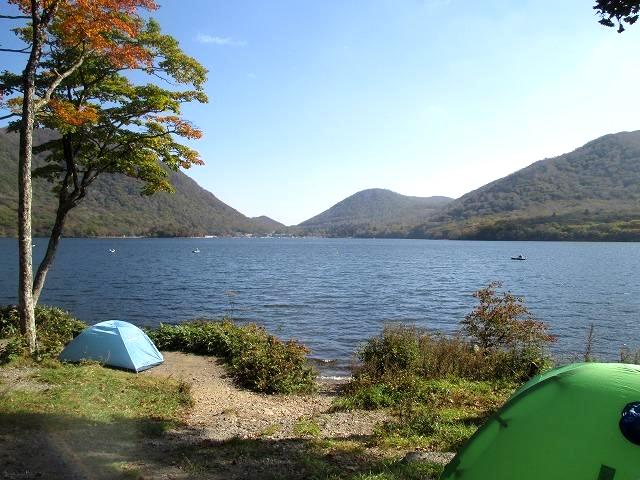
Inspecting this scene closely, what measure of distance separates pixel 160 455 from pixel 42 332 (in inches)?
432

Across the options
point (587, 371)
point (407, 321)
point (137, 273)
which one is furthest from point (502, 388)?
point (137, 273)

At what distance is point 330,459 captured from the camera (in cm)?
745

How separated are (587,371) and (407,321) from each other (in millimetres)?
27052

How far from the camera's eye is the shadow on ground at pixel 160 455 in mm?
6559

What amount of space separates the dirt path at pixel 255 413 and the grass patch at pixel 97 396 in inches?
24.9

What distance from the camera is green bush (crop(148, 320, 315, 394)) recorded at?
43.4ft

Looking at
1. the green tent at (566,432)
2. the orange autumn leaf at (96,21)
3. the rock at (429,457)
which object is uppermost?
the orange autumn leaf at (96,21)

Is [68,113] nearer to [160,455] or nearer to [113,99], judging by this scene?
[113,99]

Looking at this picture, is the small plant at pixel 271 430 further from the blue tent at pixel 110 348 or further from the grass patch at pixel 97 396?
the blue tent at pixel 110 348

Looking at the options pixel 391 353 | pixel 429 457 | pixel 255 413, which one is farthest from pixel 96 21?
pixel 429 457

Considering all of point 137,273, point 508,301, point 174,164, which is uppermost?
point 174,164

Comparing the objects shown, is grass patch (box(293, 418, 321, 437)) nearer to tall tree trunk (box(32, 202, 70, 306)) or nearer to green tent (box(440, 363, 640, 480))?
green tent (box(440, 363, 640, 480))

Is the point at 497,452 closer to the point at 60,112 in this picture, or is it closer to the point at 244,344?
the point at 244,344

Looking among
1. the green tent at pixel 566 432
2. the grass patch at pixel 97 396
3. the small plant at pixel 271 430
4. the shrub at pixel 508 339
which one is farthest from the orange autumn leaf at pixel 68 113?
the shrub at pixel 508 339
